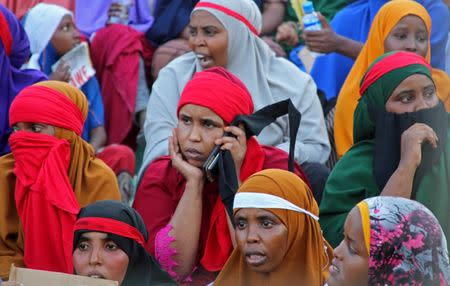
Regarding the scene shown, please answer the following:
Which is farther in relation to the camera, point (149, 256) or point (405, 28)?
point (405, 28)

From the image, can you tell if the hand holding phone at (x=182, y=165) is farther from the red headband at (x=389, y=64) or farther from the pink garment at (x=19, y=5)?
the pink garment at (x=19, y=5)

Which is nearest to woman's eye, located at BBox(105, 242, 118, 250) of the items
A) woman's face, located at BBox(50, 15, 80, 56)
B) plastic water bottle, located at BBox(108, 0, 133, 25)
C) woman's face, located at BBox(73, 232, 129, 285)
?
woman's face, located at BBox(73, 232, 129, 285)

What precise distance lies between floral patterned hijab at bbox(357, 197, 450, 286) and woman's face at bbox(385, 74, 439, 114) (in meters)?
1.68

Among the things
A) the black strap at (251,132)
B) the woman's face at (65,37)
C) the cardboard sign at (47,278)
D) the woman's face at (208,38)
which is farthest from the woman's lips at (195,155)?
the woman's face at (65,37)

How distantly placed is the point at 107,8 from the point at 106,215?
4.28 meters

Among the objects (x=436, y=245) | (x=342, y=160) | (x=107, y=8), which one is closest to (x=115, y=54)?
(x=107, y=8)

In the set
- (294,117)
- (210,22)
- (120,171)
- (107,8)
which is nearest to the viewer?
(294,117)

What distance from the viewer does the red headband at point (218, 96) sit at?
6289 millimetres

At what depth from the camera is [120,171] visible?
8.18 meters

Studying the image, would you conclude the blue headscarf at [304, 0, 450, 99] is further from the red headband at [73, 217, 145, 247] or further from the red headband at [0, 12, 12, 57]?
the red headband at [73, 217, 145, 247]

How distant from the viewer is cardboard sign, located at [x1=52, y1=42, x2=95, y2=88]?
28.8ft

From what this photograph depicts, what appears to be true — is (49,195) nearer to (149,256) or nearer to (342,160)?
(149,256)

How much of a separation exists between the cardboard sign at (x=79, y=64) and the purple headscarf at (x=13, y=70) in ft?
2.79

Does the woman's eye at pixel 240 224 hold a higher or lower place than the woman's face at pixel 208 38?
lower
